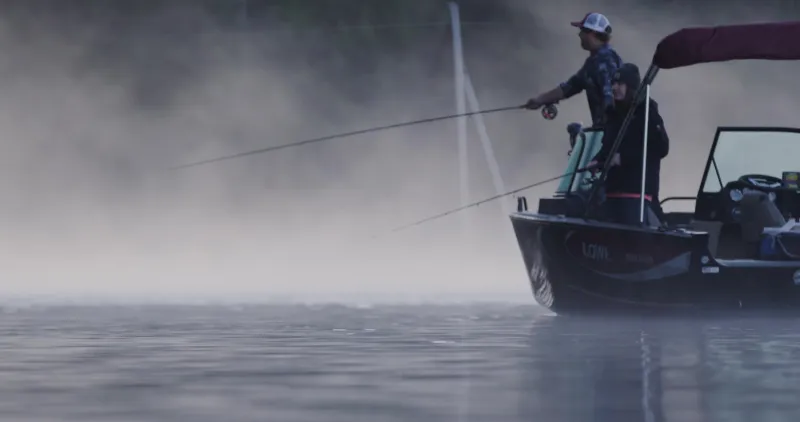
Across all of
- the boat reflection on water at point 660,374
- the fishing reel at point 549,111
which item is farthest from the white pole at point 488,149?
the boat reflection on water at point 660,374

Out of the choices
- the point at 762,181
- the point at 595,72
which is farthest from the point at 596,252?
the point at 762,181

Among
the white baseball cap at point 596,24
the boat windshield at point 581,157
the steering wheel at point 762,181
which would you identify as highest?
the white baseball cap at point 596,24

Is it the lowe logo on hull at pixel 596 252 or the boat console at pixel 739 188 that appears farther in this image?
the boat console at pixel 739 188

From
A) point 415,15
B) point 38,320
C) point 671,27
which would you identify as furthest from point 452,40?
point 38,320

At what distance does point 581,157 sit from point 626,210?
1139 mm

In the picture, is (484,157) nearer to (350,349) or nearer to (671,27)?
(671,27)

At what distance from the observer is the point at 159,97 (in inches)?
2046

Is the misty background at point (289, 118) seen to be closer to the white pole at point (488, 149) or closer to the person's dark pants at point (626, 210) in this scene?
Result: the white pole at point (488, 149)

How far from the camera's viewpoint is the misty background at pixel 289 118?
4462cm

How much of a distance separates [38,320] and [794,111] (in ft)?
103

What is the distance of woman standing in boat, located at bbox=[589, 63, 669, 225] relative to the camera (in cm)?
1758

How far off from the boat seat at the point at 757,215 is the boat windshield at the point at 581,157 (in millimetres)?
1283

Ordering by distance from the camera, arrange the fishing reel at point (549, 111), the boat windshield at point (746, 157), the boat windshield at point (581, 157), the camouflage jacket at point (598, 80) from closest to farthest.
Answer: the camouflage jacket at point (598, 80) → the fishing reel at point (549, 111) → the boat windshield at point (581, 157) → the boat windshield at point (746, 157)

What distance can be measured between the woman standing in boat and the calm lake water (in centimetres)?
91
